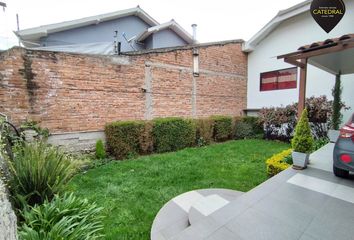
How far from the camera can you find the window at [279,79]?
31.3ft

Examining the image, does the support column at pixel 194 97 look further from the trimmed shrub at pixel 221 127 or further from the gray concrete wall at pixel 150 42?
the gray concrete wall at pixel 150 42

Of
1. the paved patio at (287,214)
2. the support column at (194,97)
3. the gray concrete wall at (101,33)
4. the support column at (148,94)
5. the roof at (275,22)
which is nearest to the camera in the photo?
the paved patio at (287,214)

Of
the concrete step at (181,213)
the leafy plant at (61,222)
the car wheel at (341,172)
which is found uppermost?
the car wheel at (341,172)

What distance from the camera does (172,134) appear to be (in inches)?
299

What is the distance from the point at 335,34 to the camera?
27.1 ft

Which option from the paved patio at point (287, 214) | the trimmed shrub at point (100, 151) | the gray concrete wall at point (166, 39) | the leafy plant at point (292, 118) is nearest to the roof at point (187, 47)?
the gray concrete wall at point (166, 39)

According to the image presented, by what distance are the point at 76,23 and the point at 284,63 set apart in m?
10.6

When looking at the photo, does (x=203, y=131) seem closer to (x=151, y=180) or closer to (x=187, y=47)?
(x=187, y=47)

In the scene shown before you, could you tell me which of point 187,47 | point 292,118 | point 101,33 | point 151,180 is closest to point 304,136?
point 151,180

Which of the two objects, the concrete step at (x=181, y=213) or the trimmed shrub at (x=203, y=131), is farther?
the trimmed shrub at (x=203, y=131)

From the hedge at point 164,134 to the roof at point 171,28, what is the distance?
632 centimetres

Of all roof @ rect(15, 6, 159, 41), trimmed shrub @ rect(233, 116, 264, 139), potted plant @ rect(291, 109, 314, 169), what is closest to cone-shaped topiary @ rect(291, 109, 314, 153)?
potted plant @ rect(291, 109, 314, 169)

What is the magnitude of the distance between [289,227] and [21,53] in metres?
6.88

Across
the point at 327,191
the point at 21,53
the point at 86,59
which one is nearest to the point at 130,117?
the point at 86,59
